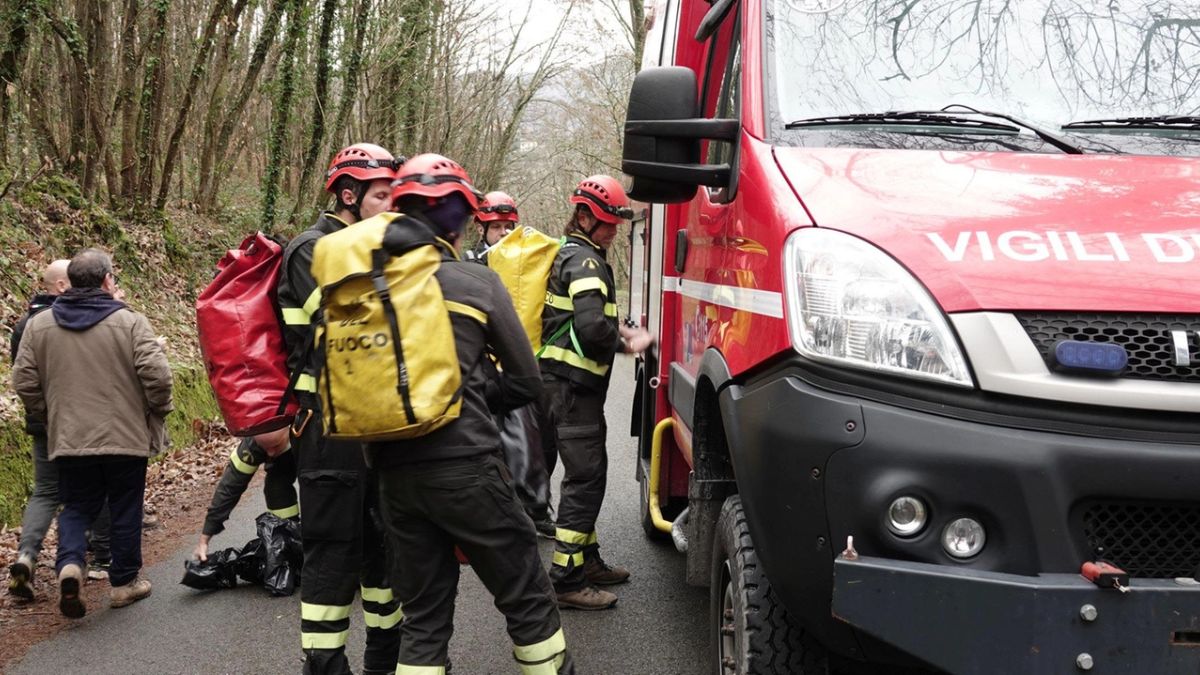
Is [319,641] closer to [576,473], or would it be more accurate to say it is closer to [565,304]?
[576,473]

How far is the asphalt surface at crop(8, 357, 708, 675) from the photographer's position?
4.75m

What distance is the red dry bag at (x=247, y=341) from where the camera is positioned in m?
4.35

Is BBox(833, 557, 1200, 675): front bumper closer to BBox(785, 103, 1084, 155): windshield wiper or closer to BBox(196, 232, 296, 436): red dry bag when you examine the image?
BBox(785, 103, 1084, 155): windshield wiper

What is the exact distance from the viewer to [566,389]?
5.58 m

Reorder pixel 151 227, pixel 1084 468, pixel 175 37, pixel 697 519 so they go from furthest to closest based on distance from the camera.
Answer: pixel 175 37 → pixel 151 227 → pixel 697 519 → pixel 1084 468

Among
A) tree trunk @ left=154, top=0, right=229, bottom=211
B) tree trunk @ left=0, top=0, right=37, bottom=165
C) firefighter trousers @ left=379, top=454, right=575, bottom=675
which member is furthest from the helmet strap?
tree trunk @ left=154, top=0, right=229, bottom=211

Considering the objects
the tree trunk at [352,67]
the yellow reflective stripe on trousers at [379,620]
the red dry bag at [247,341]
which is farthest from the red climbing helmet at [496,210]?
the tree trunk at [352,67]

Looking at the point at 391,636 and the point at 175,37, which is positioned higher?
the point at 175,37

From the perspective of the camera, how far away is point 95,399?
550cm

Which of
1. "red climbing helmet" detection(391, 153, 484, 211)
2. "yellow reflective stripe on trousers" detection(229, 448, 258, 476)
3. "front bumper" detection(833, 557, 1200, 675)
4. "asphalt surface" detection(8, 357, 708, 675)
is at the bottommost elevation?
"asphalt surface" detection(8, 357, 708, 675)

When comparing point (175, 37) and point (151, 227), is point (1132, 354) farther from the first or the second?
point (175, 37)

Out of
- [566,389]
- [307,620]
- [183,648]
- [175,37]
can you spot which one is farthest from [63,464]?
[175,37]

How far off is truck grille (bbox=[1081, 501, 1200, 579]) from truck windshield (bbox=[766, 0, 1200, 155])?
113cm

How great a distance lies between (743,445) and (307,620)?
2156 millimetres
